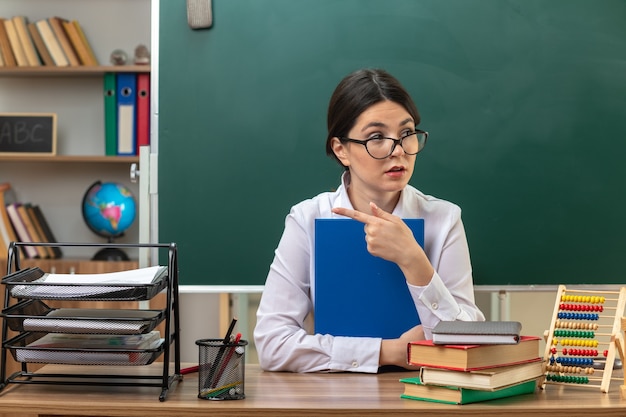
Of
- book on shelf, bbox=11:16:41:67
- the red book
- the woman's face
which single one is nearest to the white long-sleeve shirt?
the woman's face

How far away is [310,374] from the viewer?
1.83 meters

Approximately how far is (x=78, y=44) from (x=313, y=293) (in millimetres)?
2706

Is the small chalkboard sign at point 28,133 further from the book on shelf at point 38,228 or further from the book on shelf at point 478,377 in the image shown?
the book on shelf at point 478,377

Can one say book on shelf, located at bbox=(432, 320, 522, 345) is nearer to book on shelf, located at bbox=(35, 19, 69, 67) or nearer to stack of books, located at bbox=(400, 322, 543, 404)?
stack of books, located at bbox=(400, 322, 543, 404)

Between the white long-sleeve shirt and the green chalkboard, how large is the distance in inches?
28.7

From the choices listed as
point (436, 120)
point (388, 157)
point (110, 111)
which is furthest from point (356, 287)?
point (110, 111)

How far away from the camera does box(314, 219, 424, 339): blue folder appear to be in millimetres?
1884

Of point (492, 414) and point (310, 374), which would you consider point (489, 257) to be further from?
point (492, 414)

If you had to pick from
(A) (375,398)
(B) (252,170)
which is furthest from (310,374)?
(B) (252,170)

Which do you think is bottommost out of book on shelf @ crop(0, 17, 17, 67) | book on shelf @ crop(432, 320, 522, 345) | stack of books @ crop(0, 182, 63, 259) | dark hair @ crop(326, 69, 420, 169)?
book on shelf @ crop(432, 320, 522, 345)

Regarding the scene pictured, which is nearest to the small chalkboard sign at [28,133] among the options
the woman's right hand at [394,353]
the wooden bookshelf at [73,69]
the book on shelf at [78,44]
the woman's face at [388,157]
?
the wooden bookshelf at [73,69]

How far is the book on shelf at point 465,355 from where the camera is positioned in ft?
4.77

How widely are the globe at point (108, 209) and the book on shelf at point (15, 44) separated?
722mm

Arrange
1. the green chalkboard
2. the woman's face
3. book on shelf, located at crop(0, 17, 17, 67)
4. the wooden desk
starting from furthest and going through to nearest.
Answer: book on shelf, located at crop(0, 17, 17, 67) → the green chalkboard → the woman's face → the wooden desk
